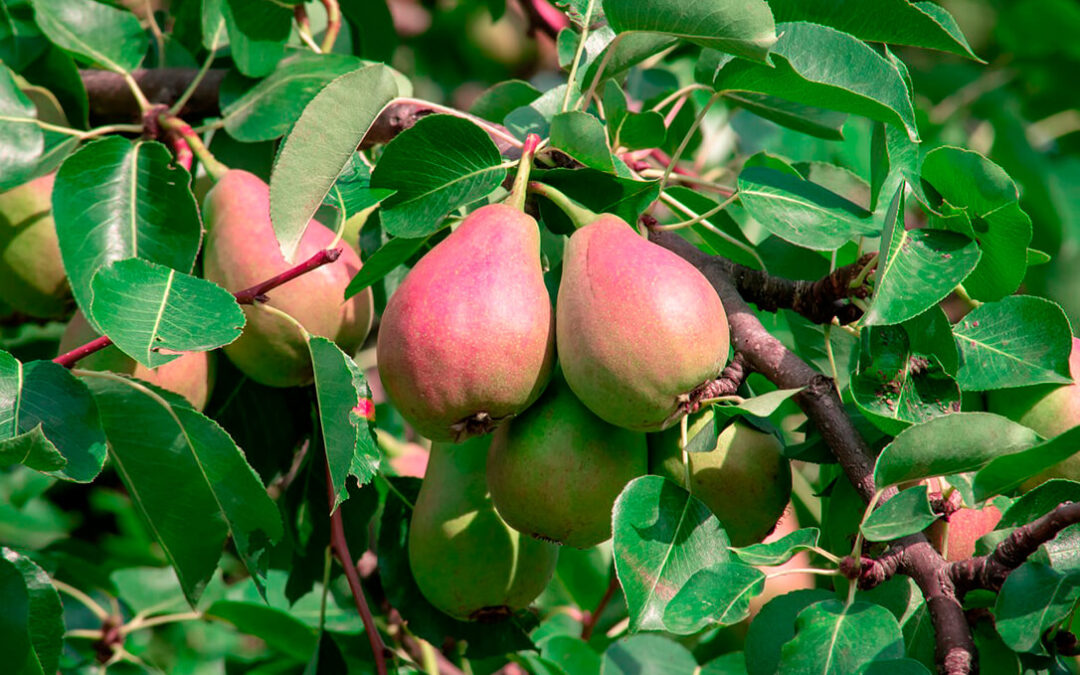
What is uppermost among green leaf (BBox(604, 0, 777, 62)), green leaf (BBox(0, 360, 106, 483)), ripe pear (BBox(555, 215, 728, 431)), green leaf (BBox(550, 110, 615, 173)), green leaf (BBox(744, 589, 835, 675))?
green leaf (BBox(604, 0, 777, 62))

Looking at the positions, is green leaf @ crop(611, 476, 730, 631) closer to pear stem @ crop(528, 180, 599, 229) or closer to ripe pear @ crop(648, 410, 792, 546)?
ripe pear @ crop(648, 410, 792, 546)

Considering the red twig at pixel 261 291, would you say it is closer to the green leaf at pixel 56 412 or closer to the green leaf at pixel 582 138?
the green leaf at pixel 56 412

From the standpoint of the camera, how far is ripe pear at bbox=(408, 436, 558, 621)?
1212mm

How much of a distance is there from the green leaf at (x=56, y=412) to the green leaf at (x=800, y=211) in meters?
0.68

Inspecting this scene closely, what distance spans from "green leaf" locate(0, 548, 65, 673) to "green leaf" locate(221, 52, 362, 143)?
0.58 meters

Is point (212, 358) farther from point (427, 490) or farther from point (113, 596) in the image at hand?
point (113, 596)

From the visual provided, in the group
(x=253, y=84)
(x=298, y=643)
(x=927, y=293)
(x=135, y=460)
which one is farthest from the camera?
(x=298, y=643)

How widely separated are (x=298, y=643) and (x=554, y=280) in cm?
80

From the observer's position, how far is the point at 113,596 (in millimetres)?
1718

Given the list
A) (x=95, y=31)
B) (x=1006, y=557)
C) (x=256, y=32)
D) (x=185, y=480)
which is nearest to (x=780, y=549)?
(x=1006, y=557)

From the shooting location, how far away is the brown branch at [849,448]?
849 millimetres

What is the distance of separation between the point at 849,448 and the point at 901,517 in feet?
0.38

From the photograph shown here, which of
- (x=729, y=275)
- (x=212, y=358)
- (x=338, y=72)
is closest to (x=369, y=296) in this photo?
(x=212, y=358)

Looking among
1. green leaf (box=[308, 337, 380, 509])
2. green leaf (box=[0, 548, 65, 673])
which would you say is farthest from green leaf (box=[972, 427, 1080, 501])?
green leaf (box=[0, 548, 65, 673])
